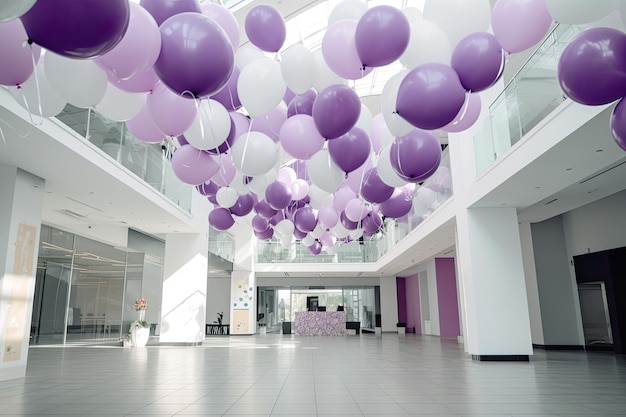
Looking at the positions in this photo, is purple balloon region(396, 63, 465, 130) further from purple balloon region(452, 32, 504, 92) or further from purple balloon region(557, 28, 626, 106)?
purple balloon region(557, 28, 626, 106)

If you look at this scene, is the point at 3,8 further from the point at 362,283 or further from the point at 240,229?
the point at 362,283

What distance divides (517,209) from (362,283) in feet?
51.4

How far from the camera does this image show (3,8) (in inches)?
67.4

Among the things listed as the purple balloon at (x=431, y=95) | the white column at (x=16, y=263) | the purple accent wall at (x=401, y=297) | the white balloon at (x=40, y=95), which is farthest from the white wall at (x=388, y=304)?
the white balloon at (x=40, y=95)

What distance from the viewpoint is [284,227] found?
6.25 metres

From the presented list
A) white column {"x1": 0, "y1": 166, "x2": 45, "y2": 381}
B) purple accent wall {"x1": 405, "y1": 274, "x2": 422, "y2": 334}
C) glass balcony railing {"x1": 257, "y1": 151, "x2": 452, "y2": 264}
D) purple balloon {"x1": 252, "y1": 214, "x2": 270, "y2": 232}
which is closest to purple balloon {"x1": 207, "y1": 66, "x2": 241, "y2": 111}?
purple balloon {"x1": 252, "y1": 214, "x2": 270, "y2": 232}

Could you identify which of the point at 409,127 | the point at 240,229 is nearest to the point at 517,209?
the point at 409,127

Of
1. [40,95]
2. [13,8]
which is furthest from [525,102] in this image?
[13,8]

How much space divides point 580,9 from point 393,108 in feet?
4.71

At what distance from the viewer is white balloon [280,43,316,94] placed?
12.6ft

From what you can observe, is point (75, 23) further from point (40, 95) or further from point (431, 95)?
point (431, 95)

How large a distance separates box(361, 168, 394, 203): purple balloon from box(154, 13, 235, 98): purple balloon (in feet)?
8.03

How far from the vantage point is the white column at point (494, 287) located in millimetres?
8648

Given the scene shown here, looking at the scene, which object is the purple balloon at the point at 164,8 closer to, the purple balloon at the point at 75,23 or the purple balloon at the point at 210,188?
the purple balloon at the point at 75,23
